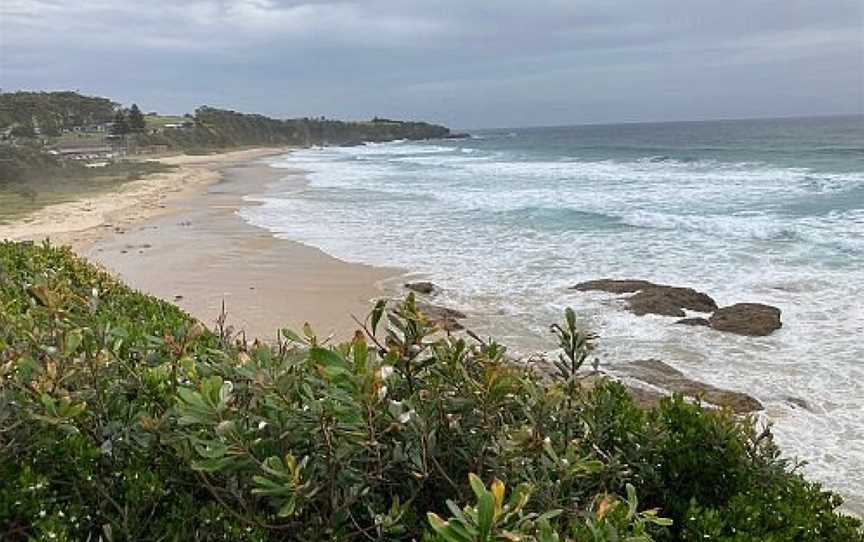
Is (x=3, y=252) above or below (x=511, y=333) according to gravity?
above

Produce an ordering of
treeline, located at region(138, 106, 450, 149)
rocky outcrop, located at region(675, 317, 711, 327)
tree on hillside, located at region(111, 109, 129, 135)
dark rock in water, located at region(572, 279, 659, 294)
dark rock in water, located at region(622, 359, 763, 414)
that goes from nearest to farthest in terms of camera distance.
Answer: dark rock in water, located at region(622, 359, 763, 414), rocky outcrop, located at region(675, 317, 711, 327), dark rock in water, located at region(572, 279, 659, 294), tree on hillside, located at region(111, 109, 129, 135), treeline, located at region(138, 106, 450, 149)

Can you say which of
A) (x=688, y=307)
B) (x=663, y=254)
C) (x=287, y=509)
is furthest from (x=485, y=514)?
(x=663, y=254)

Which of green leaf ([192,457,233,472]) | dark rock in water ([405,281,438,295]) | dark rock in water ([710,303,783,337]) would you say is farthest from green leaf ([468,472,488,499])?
dark rock in water ([405,281,438,295])

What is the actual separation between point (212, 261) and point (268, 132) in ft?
273

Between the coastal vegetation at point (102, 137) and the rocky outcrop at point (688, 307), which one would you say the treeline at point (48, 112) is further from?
the rocky outcrop at point (688, 307)

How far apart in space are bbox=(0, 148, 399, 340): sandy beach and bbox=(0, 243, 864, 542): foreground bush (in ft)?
29.6

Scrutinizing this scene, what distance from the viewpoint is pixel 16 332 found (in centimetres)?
289

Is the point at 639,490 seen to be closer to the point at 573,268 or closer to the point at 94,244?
the point at 573,268

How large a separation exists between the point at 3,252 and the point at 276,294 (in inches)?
259

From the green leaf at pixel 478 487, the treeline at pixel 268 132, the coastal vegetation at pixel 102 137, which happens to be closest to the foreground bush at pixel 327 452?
the green leaf at pixel 478 487

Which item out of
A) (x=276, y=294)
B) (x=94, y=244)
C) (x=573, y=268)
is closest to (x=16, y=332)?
(x=276, y=294)

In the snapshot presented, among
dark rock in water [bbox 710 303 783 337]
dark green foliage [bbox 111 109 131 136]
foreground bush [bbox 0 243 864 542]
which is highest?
dark green foliage [bbox 111 109 131 136]

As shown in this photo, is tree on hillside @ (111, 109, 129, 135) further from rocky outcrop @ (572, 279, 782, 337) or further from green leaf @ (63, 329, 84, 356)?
green leaf @ (63, 329, 84, 356)

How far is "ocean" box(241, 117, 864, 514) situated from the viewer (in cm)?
935
